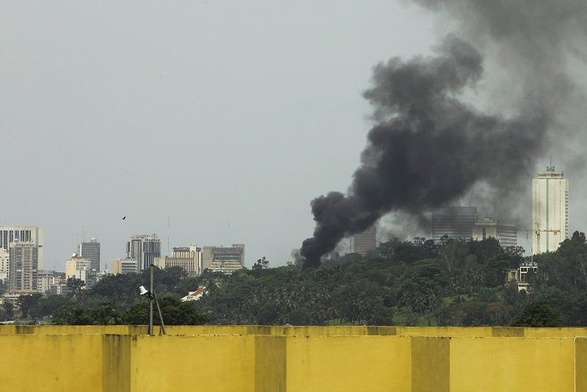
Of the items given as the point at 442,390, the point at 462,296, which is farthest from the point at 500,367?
the point at 462,296

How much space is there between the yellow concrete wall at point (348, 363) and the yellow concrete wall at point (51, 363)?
357 cm

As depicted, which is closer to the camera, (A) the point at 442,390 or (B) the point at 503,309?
(A) the point at 442,390

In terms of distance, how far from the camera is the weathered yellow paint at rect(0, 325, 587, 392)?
30.0 m

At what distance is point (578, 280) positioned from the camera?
19888cm

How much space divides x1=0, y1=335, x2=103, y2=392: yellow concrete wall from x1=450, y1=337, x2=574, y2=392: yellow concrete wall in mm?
6774

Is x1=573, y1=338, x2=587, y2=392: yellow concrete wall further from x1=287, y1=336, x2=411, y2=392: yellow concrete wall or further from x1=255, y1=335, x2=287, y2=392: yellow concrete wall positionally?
x1=255, y1=335, x2=287, y2=392: yellow concrete wall

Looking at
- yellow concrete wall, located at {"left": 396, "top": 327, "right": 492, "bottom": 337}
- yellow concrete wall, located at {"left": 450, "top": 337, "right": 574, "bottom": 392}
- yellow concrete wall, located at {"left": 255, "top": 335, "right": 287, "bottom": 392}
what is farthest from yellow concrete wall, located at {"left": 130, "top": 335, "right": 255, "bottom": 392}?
yellow concrete wall, located at {"left": 396, "top": 327, "right": 492, "bottom": 337}

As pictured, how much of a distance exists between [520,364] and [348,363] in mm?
3167

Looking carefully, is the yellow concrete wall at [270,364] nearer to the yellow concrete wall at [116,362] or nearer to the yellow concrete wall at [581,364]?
the yellow concrete wall at [116,362]

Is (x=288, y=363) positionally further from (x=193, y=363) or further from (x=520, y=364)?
(x=520, y=364)

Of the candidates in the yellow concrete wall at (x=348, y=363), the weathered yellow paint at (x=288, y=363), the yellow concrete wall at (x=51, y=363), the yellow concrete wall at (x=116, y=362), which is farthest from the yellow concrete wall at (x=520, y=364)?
the yellow concrete wall at (x=51, y=363)

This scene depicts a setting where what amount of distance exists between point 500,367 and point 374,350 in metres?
2.34

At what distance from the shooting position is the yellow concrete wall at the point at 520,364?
100 feet

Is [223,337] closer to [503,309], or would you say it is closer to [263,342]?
[263,342]
